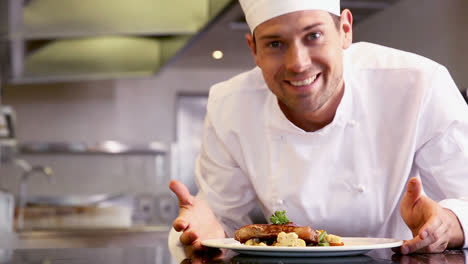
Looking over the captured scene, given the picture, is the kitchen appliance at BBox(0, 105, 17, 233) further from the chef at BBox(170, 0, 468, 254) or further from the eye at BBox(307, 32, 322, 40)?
the eye at BBox(307, 32, 322, 40)

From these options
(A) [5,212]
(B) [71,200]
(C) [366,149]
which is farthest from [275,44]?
(B) [71,200]

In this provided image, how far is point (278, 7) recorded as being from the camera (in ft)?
3.84

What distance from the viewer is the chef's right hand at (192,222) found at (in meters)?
1.06

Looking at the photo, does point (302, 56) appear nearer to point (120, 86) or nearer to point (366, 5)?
point (366, 5)

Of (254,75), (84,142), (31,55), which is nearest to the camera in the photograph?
(254,75)

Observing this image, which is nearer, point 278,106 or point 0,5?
point 278,106

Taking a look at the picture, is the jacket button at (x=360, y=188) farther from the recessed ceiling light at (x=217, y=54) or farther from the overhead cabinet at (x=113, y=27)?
the recessed ceiling light at (x=217, y=54)

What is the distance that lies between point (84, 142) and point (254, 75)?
453 centimetres

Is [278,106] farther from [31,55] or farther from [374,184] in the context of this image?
[31,55]

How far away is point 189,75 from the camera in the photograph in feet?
19.3

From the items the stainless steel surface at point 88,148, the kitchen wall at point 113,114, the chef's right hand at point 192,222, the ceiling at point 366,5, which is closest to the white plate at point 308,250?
the chef's right hand at point 192,222

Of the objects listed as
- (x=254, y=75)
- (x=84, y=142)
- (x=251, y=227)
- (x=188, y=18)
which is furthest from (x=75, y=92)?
(x=251, y=227)

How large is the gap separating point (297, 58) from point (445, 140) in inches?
13.8

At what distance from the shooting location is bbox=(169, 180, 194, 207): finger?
1097 mm
